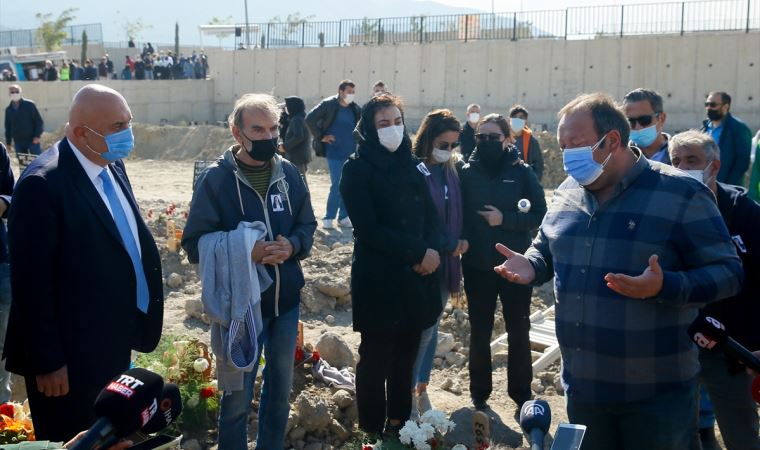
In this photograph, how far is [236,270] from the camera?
4500 mm

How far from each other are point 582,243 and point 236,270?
1.87m

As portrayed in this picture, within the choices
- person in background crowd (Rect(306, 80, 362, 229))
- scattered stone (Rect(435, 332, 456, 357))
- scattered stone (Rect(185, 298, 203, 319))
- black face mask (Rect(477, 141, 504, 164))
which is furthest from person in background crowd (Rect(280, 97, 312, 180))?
black face mask (Rect(477, 141, 504, 164))

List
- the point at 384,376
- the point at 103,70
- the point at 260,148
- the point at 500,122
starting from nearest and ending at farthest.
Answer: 1. the point at 260,148
2. the point at 384,376
3. the point at 500,122
4. the point at 103,70

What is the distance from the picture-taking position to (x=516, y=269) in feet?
12.5

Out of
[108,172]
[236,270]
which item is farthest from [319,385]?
[108,172]

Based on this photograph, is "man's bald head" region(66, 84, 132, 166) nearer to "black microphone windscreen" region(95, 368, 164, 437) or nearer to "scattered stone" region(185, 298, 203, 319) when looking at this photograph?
"black microphone windscreen" region(95, 368, 164, 437)

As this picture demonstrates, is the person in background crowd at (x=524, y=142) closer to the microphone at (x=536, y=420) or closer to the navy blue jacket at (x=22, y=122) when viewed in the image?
the microphone at (x=536, y=420)

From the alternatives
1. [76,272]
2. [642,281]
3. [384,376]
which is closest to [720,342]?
[642,281]

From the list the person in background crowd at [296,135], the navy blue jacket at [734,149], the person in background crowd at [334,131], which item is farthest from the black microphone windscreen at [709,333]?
the person in background crowd at [334,131]

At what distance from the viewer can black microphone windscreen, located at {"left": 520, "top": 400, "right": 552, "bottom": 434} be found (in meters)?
2.31

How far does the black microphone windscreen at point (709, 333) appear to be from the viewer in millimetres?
3094

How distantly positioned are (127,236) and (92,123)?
0.57 m

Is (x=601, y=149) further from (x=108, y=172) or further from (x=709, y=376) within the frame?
(x=108, y=172)

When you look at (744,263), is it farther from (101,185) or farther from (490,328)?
(101,185)
